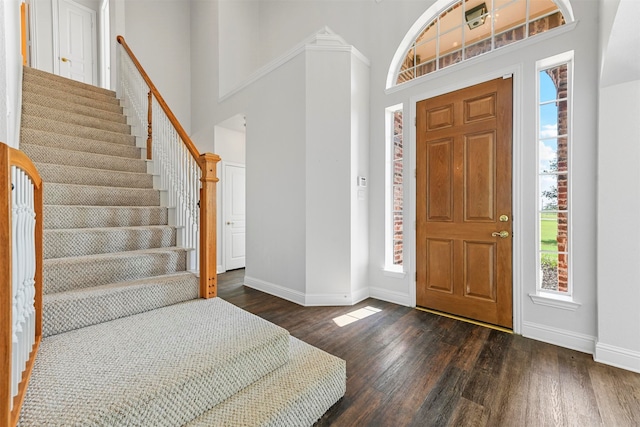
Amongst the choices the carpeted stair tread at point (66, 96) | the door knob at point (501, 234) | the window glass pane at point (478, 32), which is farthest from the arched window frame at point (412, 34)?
the carpeted stair tread at point (66, 96)

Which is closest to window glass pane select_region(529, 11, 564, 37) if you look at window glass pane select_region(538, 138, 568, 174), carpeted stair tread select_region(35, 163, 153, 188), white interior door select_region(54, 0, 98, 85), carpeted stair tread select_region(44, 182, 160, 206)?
window glass pane select_region(538, 138, 568, 174)

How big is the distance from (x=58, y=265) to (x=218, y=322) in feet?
3.50


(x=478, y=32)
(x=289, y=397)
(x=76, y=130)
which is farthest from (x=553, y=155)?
(x=76, y=130)

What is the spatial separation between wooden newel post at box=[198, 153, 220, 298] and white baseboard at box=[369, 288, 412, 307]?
6.50 feet

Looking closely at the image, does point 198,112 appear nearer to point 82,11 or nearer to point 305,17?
point 305,17

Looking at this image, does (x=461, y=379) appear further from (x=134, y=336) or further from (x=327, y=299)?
(x=134, y=336)

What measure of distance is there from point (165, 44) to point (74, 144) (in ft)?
10.1

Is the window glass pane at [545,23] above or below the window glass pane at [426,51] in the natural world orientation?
below

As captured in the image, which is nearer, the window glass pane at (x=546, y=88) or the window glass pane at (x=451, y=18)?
the window glass pane at (x=546, y=88)

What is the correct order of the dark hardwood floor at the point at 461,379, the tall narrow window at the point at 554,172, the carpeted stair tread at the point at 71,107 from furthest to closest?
the carpeted stair tread at the point at 71,107 → the tall narrow window at the point at 554,172 → the dark hardwood floor at the point at 461,379

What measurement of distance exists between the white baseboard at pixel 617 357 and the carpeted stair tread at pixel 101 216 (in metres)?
3.72

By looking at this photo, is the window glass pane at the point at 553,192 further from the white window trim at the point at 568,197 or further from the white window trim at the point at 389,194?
the white window trim at the point at 389,194

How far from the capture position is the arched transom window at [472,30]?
2.54m

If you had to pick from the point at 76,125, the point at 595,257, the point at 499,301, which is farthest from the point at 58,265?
the point at 595,257
